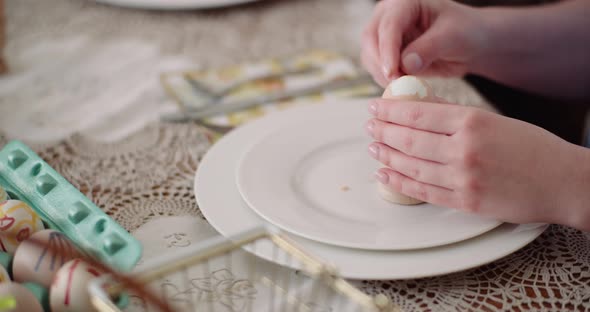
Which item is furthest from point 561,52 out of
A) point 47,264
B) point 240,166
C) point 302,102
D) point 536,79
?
point 47,264

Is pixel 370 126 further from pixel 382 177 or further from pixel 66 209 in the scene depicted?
pixel 66 209

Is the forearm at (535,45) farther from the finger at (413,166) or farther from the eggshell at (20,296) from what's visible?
the eggshell at (20,296)

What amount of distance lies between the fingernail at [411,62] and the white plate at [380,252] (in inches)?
10.4

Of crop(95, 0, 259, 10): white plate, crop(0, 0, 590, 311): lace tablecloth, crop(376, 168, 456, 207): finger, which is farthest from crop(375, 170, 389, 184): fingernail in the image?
crop(95, 0, 259, 10): white plate

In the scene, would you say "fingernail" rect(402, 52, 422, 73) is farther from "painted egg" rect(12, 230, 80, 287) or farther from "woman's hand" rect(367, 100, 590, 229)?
"painted egg" rect(12, 230, 80, 287)

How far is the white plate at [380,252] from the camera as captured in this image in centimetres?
50

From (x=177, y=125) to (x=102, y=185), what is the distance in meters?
0.16

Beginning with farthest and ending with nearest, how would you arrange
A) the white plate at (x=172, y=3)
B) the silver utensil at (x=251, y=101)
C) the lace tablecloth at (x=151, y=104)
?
1. the white plate at (x=172, y=3)
2. the silver utensil at (x=251, y=101)
3. the lace tablecloth at (x=151, y=104)

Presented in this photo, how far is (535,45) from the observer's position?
0.93 meters

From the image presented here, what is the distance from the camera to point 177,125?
32.4 inches

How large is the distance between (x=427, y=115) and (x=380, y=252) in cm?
14

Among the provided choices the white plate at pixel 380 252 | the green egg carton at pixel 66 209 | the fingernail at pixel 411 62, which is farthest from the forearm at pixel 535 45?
the green egg carton at pixel 66 209

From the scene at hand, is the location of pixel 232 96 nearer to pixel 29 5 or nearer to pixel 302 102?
pixel 302 102

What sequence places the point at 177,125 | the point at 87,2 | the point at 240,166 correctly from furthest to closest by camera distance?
the point at 87,2 → the point at 177,125 → the point at 240,166
